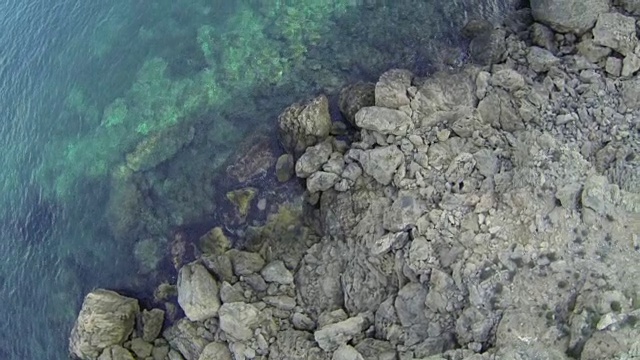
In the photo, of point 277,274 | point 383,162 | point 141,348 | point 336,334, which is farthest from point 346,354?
point 141,348

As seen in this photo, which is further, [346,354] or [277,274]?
[277,274]

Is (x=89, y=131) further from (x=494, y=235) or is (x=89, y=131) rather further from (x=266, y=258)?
(x=494, y=235)

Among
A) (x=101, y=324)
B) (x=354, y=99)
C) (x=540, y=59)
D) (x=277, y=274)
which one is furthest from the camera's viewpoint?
(x=354, y=99)

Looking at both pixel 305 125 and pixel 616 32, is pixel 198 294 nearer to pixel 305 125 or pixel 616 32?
pixel 305 125

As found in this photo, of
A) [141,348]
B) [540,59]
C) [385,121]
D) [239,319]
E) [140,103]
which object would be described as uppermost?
[540,59]

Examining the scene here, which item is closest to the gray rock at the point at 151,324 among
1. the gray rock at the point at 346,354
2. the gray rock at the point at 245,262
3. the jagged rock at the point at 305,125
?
the gray rock at the point at 245,262

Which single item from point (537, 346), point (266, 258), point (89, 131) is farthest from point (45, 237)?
point (537, 346)
